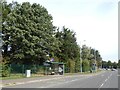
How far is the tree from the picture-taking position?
67562mm

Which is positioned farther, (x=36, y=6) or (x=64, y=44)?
(x=64, y=44)

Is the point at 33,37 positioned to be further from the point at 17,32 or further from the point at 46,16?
the point at 46,16

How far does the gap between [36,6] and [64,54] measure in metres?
28.5

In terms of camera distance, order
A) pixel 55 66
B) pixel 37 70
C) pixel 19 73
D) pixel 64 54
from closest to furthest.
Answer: pixel 19 73 < pixel 37 70 < pixel 55 66 < pixel 64 54

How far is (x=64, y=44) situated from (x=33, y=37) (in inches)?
1420

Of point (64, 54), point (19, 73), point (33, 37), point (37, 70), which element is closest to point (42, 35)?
point (33, 37)

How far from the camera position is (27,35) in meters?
68.2

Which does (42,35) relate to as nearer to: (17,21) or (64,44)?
(17,21)

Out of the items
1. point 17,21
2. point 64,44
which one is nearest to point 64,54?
point 64,44

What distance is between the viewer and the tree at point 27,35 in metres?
67.6

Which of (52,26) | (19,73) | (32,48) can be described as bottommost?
(19,73)

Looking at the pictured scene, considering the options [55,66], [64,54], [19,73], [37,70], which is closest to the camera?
[19,73]

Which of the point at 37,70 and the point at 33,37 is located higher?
the point at 33,37

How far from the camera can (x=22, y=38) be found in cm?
6719
